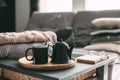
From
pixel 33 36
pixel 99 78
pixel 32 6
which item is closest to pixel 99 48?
pixel 99 78

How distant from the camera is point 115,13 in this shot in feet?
7.64

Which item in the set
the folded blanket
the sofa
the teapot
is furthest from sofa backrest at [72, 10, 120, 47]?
the teapot

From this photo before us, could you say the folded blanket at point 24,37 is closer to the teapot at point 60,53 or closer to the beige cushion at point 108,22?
the teapot at point 60,53

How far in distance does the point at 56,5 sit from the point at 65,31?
5.86 ft

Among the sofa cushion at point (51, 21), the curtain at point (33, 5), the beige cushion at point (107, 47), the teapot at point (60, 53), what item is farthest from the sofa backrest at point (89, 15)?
the teapot at point (60, 53)

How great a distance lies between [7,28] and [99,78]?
9.42 feet

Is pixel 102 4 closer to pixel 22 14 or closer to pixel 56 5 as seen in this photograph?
pixel 56 5

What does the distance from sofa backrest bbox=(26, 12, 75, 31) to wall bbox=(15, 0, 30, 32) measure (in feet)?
1.91

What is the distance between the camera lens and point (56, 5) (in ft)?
10.9

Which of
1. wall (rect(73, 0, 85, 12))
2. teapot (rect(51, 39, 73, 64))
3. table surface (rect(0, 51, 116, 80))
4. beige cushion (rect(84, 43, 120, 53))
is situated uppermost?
wall (rect(73, 0, 85, 12))

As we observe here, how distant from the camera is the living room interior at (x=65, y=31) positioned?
111 cm

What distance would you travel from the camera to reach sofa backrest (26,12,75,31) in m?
2.70

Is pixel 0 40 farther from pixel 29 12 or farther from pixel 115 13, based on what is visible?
pixel 29 12

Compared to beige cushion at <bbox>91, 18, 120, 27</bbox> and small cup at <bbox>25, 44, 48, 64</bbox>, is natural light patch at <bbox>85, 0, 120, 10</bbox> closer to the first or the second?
beige cushion at <bbox>91, 18, 120, 27</bbox>
